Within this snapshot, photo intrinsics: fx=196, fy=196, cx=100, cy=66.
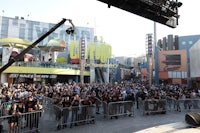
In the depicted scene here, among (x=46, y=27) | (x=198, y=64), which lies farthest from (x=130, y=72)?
(x=198, y=64)

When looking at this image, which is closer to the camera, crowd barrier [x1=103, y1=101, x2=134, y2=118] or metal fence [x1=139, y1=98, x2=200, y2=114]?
crowd barrier [x1=103, y1=101, x2=134, y2=118]

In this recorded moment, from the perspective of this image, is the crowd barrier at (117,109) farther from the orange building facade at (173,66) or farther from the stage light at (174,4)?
the orange building facade at (173,66)

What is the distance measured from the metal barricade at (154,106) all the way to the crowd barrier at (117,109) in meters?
1.08

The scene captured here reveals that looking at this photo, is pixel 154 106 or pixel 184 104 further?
pixel 184 104

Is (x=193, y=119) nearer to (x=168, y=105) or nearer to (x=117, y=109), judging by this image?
(x=117, y=109)

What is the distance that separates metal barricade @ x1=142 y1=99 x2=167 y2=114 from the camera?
12.6 metres

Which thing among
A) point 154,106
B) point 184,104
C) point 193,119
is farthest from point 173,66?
point 193,119

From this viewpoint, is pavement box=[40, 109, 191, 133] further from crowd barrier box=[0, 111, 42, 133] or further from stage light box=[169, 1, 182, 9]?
stage light box=[169, 1, 182, 9]

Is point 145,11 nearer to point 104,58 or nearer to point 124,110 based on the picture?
point 124,110

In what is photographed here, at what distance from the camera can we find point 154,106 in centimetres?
1279

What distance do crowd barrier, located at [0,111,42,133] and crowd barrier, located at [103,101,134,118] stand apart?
4.05 m

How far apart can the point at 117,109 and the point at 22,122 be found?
548cm

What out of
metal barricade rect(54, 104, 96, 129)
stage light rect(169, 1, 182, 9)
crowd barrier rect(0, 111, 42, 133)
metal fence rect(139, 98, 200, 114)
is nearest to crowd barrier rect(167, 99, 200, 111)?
metal fence rect(139, 98, 200, 114)

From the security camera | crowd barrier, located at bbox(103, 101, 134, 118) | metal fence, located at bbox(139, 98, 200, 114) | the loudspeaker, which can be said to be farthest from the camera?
metal fence, located at bbox(139, 98, 200, 114)
